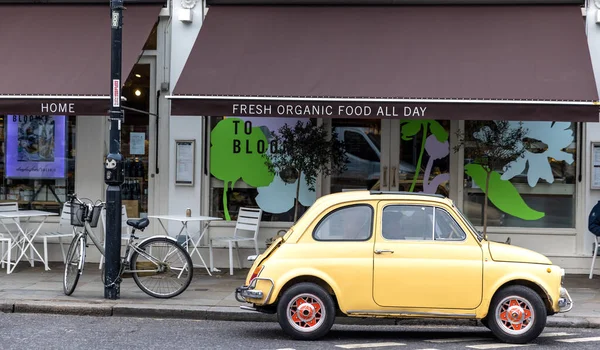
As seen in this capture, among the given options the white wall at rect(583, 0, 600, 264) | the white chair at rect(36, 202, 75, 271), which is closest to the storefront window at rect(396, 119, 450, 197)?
the white wall at rect(583, 0, 600, 264)

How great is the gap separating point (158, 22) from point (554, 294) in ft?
25.2

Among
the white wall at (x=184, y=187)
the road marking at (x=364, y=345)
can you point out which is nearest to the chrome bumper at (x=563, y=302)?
the road marking at (x=364, y=345)

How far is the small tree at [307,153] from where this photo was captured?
468 inches

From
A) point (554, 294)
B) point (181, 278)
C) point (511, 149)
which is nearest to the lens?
point (554, 294)

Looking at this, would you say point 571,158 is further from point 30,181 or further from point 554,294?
point 30,181

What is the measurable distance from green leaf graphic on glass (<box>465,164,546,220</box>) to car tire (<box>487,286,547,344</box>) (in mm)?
4835

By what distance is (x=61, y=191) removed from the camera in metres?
13.2

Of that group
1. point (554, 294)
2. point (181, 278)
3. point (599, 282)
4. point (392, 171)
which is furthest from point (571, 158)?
point (181, 278)

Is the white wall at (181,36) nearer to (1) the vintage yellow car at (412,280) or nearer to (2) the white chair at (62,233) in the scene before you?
(2) the white chair at (62,233)

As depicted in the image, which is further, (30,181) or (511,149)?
(30,181)

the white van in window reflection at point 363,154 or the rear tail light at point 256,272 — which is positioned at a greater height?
the white van in window reflection at point 363,154

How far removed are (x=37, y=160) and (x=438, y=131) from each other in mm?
6532

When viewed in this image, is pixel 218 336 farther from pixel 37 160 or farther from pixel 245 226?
pixel 37 160

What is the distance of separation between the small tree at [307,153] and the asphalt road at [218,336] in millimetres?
3497
